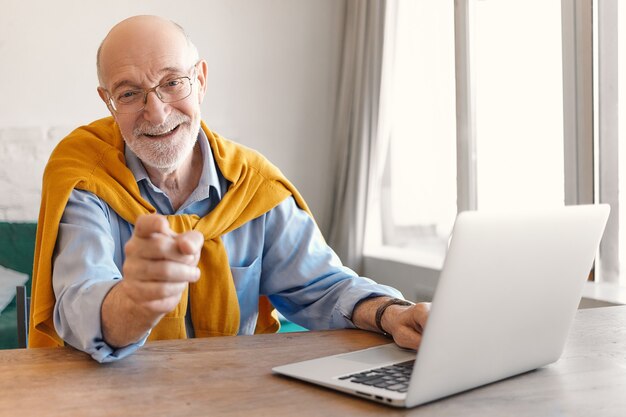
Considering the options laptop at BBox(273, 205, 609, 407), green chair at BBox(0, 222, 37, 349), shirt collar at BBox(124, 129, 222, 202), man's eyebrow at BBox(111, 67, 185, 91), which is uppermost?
man's eyebrow at BBox(111, 67, 185, 91)

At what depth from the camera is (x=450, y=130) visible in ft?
12.2

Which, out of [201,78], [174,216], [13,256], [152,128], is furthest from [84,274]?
[13,256]

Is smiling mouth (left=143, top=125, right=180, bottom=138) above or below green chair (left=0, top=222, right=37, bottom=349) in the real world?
above

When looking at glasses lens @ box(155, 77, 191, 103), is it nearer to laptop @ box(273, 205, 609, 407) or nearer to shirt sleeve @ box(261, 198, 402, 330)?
shirt sleeve @ box(261, 198, 402, 330)

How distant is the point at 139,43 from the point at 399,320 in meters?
0.77

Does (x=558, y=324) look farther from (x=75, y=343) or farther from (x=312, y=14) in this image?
(x=312, y=14)

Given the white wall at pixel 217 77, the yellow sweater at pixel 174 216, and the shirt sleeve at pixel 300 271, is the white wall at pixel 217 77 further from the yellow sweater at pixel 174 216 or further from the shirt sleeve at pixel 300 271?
the shirt sleeve at pixel 300 271

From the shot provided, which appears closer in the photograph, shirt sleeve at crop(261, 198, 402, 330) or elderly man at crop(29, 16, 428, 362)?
elderly man at crop(29, 16, 428, 362)

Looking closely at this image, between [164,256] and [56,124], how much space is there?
118 inches

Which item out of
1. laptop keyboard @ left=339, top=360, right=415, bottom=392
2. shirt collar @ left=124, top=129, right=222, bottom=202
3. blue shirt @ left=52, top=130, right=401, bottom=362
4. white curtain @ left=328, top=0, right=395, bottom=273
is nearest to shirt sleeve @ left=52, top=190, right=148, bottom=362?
blue shirt @ left=52, top=130, right=401, bottom=362

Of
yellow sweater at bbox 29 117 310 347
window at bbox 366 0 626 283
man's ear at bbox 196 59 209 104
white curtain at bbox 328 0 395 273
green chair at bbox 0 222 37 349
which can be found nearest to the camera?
yellow sweater at bbox 29 117 310 347

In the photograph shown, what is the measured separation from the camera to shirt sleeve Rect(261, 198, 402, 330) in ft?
5.44

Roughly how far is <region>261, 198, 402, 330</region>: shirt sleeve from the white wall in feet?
7.31

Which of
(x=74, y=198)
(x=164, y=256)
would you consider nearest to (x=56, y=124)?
(x=74, y=198)
